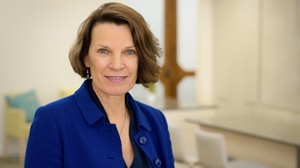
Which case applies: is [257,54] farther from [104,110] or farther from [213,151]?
[104,110]

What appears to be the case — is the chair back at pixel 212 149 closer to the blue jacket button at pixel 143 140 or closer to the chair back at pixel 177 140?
the chair back at pixel 177 140

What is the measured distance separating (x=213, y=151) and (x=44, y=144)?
289cm

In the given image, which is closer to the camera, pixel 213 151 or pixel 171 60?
pixel 213 151

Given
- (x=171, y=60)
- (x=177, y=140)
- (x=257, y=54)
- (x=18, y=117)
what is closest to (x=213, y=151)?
(x=177, y=140)

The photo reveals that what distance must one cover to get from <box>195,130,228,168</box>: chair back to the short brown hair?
2.58 meters

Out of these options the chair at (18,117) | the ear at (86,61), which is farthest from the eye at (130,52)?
the chair at (18,117)

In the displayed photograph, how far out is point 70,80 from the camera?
2572mm

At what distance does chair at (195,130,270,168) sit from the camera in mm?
4016

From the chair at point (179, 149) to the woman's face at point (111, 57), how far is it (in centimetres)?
291

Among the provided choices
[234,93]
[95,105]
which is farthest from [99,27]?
[234,93]

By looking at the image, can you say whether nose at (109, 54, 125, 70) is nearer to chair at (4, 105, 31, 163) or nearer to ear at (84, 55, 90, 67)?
ear at (84, 55, 90, 67)

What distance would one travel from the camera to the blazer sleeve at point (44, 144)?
4.29 feet

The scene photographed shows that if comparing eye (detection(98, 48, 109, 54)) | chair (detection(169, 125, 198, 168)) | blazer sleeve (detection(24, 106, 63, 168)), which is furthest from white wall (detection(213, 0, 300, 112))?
blazer sleeve (detection(24, 106, 63, 168))

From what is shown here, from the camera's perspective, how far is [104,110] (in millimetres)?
1459
